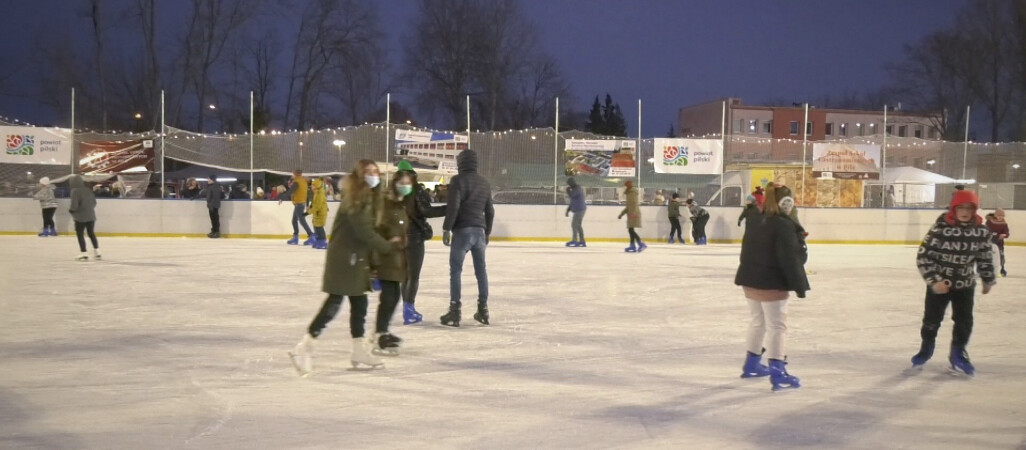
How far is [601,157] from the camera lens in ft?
64.2

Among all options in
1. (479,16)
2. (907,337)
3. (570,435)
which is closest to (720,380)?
(570,435)

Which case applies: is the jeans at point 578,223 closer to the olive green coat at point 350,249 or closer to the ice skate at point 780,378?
the ice skate at point 780,378

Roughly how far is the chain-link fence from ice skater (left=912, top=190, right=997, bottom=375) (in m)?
13.3

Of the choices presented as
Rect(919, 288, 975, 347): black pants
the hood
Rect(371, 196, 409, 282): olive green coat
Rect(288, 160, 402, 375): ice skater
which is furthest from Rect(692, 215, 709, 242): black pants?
Rect(288, 160, 402, 375): ice skater

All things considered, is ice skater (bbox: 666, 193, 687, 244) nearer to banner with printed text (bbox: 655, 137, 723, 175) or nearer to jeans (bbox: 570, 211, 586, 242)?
banner with printed text (bbox: 655, 137, 723, 175)

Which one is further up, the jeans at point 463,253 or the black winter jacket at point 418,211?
the black winter jacket at point 418,211

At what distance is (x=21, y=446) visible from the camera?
12.2 ft

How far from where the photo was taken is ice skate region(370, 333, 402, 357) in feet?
19.1

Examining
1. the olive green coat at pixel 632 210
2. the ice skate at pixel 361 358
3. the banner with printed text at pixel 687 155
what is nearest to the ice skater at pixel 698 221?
the banner with printed text at pixel 687 155

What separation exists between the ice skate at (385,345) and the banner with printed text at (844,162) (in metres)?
16.8

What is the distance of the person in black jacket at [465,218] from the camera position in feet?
22.4

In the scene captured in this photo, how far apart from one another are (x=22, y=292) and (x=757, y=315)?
7.77 metres

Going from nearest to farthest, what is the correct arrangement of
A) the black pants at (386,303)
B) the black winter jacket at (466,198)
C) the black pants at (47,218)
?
the black pants at (386,303)
the black winter jacket at (466,198)
the black pants at (47,218)

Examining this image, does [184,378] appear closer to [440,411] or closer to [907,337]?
[440,411]
